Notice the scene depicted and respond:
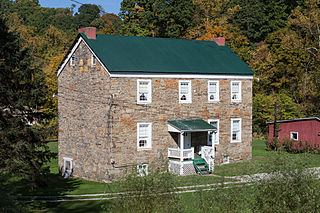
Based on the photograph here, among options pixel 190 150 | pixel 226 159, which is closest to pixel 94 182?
pixel 190 150

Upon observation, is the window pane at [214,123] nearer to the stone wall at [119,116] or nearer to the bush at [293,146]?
the stone wall at [119,116]

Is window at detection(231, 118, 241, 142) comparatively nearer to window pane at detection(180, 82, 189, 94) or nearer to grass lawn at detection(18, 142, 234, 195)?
window pane at detection(180, 82, 189, 94)

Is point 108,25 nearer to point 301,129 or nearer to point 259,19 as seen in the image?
point 259,19

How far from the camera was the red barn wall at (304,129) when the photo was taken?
3938 centimetres

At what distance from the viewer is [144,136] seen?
97.1 ft

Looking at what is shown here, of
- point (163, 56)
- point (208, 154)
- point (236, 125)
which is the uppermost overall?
point (163, 56)

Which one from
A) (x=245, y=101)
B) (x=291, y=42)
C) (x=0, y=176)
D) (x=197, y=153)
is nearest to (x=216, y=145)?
(x=197, y=153)

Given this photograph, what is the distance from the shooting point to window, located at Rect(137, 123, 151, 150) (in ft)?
96.4

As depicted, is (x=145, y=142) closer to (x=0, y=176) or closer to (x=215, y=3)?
(x=0, y=176)

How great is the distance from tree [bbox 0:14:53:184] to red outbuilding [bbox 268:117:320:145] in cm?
2484

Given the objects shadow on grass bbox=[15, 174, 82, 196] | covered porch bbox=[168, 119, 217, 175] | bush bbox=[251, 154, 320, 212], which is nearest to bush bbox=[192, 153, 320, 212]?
bush bbox=[251, 154, 320, 212]

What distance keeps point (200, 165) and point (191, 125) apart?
2.98 m

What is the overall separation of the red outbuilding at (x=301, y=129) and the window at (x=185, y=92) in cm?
1386

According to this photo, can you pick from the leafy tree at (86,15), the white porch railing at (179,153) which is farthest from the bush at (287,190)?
the leafy tree at (86,15)
